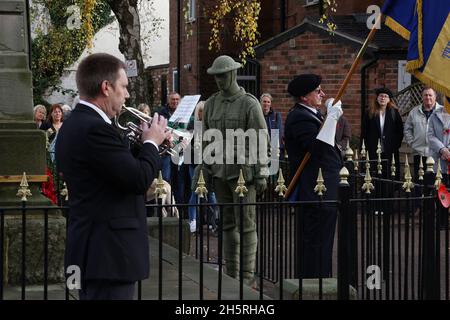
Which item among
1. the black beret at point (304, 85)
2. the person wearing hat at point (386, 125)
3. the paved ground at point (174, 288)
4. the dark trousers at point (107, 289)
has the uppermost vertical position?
the black beret at point (304, 85)

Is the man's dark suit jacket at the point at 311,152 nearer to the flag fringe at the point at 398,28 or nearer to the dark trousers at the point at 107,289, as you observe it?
the flag fringe at the point at 398,28

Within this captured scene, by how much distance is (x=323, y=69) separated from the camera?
76.8 ft

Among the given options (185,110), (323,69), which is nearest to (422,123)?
(185,110)

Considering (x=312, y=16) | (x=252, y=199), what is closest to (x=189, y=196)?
(x=252, y=199)

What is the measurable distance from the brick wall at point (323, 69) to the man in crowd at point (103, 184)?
16.2m

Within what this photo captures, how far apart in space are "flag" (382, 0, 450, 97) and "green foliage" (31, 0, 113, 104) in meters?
19.9

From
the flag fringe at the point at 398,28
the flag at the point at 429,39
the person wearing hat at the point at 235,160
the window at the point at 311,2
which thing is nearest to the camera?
the flag at the point at 429,39

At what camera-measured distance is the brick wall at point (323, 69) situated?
22.5 meters

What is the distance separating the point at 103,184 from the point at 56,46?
1047 inches

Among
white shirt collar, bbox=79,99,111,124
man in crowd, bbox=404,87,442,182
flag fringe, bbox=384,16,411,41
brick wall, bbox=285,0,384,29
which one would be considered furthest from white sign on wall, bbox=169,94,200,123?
brick wall, bbox=285,0,384,29

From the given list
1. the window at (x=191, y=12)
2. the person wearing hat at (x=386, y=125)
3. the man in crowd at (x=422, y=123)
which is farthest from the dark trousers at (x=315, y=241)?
the window at (x=191, y=12)

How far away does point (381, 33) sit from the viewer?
78.2 feet

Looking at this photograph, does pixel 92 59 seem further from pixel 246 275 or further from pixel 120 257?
pixel 246 275

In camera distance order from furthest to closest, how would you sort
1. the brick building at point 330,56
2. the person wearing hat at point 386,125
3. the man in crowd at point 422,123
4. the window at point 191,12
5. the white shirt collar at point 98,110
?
the window at point 191,12
the brick building at point 330,56
the person wearing hat at point 386,125
the man in crowd at point 422,123
the white shirt collar at point 98,110
